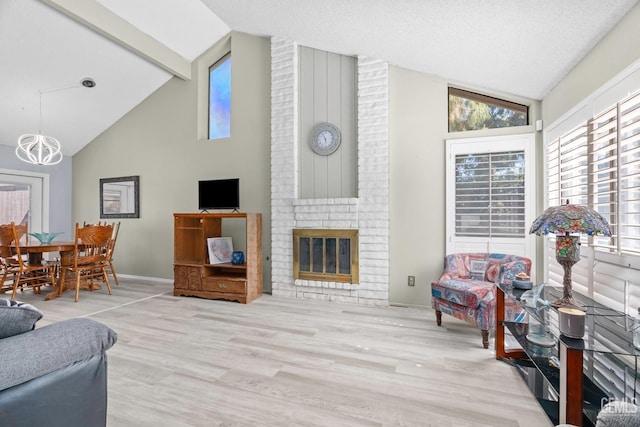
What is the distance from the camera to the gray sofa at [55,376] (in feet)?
3.16

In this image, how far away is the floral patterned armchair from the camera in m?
2.45

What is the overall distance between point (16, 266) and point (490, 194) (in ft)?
20.1

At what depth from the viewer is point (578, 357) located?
48.1 inches

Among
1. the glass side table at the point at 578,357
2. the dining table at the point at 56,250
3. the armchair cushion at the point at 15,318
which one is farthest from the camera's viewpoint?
the dining table at the point at 56,250

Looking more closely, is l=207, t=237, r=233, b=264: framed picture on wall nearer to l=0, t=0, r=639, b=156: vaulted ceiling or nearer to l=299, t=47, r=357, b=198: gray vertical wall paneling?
l=299, t=47, r=357, b=198: gray vertical wall paneling

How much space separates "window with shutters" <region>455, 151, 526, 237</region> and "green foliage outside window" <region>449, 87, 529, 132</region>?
0.37m

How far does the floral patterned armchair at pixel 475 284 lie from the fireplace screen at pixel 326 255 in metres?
1.12

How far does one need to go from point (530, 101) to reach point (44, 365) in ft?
13.8

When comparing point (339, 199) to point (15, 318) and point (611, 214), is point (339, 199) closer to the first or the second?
point (611, 214)

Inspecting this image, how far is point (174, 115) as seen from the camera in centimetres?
488

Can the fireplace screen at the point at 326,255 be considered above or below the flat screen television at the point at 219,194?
below

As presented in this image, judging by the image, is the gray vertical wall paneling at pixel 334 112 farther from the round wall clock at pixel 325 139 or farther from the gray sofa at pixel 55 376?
the gray sofa at pixel 55 376

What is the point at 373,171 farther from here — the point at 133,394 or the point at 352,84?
the point at 133,394

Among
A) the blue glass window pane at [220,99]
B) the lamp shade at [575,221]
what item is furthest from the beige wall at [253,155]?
the lamp shade at [575,221]
